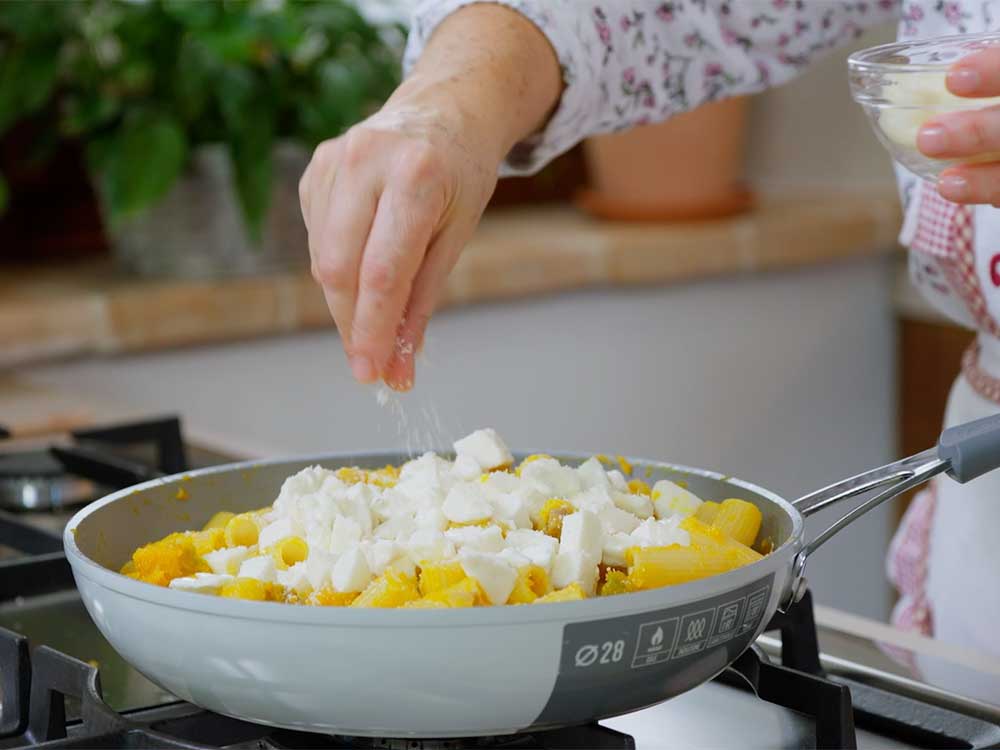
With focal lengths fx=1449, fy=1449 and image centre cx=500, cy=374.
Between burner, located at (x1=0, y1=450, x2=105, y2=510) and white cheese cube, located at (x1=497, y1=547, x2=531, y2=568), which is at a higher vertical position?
white cheese cube, located at (x1=497, y1=547, x2=531, y2=568)

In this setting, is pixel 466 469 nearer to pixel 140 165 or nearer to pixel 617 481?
pixel 617 481

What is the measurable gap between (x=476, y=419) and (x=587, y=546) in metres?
1.53

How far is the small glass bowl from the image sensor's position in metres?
0.73

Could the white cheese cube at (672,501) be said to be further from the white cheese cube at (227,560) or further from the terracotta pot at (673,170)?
the terracotta pot at (673,170)

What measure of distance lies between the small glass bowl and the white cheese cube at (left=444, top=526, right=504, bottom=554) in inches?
11.4

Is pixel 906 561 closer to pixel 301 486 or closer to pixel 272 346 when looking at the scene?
pixel 301 486

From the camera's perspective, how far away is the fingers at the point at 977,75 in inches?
25.8

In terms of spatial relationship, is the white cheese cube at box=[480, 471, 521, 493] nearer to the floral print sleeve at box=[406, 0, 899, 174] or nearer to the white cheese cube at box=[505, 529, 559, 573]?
the white cheese cube at box=[505, 529, 559, 573]

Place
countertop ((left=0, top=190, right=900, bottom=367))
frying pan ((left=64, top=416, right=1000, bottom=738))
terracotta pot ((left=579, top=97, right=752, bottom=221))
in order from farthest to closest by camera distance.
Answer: terracotta pot ((left=579, top=97, right=752, bottom=221))
countertop ((left=0, top=190, right=900, bottom=367))
frying pan ((left=64, top=416, right=1000, bottom=738))

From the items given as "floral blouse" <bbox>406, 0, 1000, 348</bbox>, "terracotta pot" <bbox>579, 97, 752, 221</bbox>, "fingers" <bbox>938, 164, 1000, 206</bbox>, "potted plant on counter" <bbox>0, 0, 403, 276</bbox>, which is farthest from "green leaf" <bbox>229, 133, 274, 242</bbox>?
"fingers" <bbox>938, 164, 1000, 206</bbox>

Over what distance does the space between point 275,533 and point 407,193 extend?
19 cm

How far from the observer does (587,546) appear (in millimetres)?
629

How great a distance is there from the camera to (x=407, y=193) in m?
0.76

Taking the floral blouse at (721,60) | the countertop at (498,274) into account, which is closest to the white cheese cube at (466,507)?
the floral blouse at (721,60)
